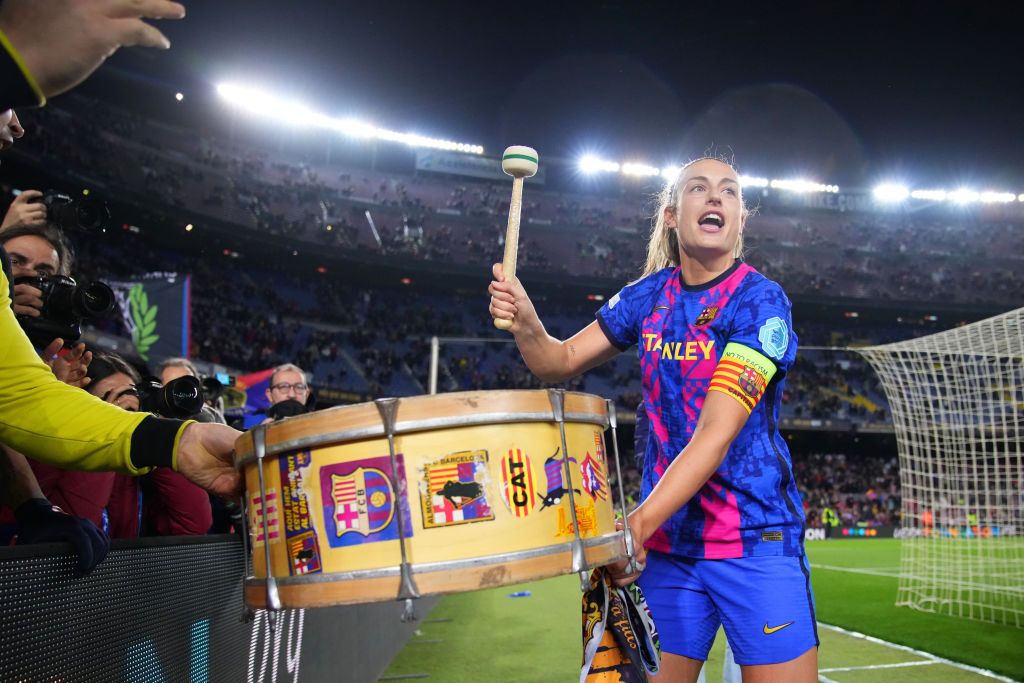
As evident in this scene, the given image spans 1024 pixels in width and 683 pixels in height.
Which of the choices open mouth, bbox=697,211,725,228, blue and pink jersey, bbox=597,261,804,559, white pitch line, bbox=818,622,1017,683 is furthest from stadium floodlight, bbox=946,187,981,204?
blue and pink jersey, bbox=597,261,804,559

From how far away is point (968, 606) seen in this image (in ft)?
30.1

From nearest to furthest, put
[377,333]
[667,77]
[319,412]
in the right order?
[319,412], [667,77], [377,333]

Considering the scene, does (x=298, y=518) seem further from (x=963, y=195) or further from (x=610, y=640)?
(x=963, y=195)

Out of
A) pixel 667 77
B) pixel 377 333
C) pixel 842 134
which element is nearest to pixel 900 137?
pixel 842 134

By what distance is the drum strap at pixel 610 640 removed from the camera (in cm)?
182

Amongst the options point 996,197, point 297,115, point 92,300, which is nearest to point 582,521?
point 92,300

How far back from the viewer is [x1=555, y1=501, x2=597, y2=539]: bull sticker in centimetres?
149

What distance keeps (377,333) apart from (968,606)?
28.9m

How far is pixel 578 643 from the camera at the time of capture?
23.4 feet

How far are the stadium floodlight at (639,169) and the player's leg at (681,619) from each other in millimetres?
41110

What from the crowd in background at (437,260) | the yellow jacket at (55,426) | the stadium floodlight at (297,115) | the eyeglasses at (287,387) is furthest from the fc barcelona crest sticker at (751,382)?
the stadium floodlight at (297,115)

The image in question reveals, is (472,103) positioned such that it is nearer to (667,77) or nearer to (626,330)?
(667,77)

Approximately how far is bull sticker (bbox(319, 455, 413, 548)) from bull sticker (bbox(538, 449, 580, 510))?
0.89 feet

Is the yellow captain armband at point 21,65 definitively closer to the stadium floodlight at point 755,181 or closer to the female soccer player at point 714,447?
the female soccer player at point 714,447
